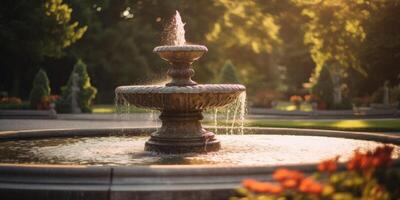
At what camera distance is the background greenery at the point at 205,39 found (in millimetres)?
36656

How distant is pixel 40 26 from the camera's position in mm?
43625

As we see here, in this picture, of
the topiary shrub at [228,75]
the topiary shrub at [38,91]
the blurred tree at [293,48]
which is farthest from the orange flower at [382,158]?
the blurred tree at [293,48]

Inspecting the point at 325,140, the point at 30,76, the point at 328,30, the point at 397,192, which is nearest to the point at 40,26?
the point at 30,76

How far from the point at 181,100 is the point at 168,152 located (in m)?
1.43

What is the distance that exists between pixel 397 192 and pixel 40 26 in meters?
41.4

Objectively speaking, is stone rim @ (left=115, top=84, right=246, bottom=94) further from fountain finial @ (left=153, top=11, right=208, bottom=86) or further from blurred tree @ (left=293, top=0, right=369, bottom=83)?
blurred tree @ (left=293, top=0, right=369, bottom=83)

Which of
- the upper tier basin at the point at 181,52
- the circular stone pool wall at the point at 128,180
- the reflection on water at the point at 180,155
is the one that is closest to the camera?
the circular stone pool wall at the point at 128,180

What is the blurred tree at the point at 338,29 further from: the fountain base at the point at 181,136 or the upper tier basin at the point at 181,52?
the upper tier basin at the point at 181,52

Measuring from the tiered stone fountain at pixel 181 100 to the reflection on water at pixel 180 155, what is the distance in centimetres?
45

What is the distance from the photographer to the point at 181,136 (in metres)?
12.8

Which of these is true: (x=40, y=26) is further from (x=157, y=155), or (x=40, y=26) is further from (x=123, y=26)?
(x=157, y=155)

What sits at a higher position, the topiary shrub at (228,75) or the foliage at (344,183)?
the topiary shrub at (228,75)

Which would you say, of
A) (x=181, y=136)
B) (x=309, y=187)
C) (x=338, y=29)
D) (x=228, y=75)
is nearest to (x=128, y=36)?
(x=228, y=75)

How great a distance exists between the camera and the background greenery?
3666 cm
